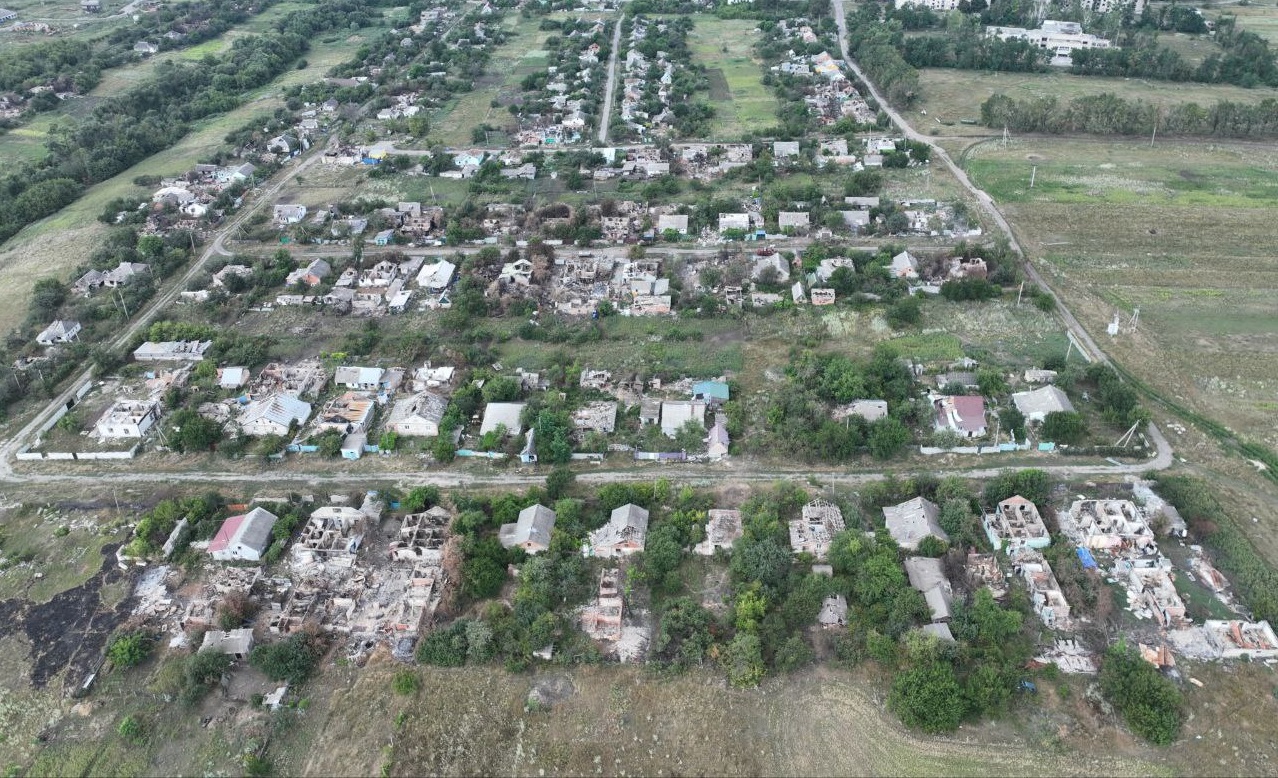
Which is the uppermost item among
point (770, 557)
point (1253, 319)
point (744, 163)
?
point (744, 163)

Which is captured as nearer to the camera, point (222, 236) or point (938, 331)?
point (938, 331)

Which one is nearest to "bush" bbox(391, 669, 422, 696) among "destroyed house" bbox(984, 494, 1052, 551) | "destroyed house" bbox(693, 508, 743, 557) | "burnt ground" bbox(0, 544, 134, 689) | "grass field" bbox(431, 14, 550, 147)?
"burnt ground" bbox(0, 544, 134, 689)

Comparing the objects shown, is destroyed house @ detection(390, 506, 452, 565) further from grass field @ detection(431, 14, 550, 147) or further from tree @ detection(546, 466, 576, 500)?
grass field @ detection(431, 14, 550, 147)

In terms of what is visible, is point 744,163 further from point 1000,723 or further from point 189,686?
point 189,686

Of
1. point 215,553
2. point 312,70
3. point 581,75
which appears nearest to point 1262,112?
point 581,75

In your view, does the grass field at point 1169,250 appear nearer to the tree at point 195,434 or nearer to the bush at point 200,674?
the bush at point 200,674

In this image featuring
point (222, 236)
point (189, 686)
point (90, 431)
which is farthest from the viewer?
point (222, 236)

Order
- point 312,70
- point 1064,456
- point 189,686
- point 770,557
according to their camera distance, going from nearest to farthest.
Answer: point 189,686 → point 770,557 → point 1064,456 → point 312,70
